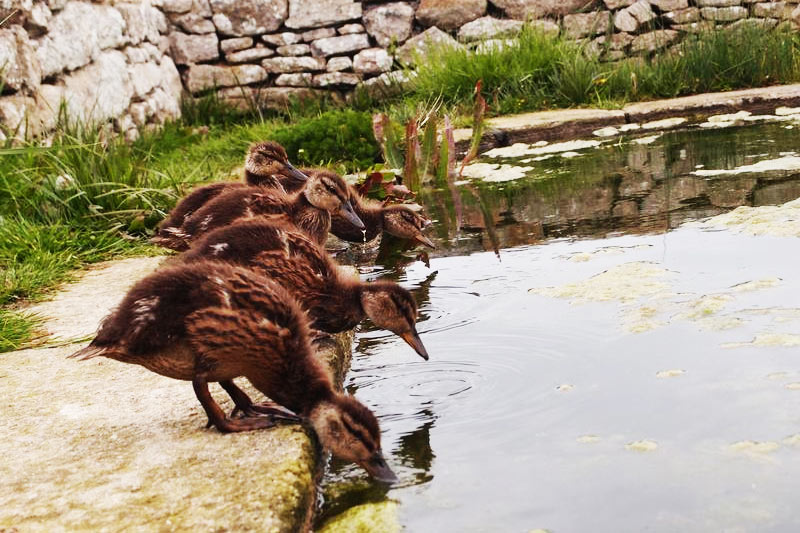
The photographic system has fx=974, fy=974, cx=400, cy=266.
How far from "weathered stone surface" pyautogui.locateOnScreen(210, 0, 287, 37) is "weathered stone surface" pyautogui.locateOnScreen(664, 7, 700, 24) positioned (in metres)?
4.91

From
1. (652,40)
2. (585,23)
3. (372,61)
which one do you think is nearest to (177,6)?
(372,61)

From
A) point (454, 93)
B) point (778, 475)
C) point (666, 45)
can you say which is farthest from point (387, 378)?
point (666, 45)

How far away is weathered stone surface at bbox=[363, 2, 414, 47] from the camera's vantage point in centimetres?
1247

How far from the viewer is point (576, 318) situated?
155 inches

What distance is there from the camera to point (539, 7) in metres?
12.3

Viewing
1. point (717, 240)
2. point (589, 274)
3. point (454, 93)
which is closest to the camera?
point (589, 274)

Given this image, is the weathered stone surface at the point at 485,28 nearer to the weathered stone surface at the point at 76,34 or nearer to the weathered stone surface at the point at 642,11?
the weathered stone surface at the point at 642,11

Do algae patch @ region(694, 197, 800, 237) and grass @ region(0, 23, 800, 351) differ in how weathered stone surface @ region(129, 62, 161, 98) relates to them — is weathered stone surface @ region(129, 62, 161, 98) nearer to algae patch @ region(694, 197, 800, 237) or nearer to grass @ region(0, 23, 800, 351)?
grass @ region(0, 23, 800, 351)

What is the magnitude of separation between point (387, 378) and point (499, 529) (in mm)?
1289

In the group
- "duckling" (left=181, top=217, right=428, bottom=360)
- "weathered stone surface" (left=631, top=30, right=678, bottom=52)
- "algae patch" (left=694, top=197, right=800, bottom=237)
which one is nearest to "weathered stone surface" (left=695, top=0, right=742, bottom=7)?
"weathered stone surface" (left=631, top=30, right=678, bottom=52)

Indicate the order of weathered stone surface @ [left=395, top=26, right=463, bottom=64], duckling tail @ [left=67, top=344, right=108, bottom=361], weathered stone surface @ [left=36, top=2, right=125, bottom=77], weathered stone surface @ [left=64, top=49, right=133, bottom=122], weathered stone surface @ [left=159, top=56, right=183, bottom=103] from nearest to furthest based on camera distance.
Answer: duckling tail @ [left=67, top=344, right=108, bottom=361], weathered stone surface @ [left=36, top=2, right=125, bottom=77], weathered stone surface @ [left=64, top=49, right=133, bottom=122], weathered stone surface @ [left=159, top=56, right=183, bottom=103], weathered stone surface @ [left=395, top=26, right=463, bottom=64]

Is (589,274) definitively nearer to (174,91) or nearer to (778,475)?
(778,475)

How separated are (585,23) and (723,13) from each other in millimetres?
1649

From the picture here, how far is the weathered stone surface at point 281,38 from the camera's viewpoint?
12.7 metres
